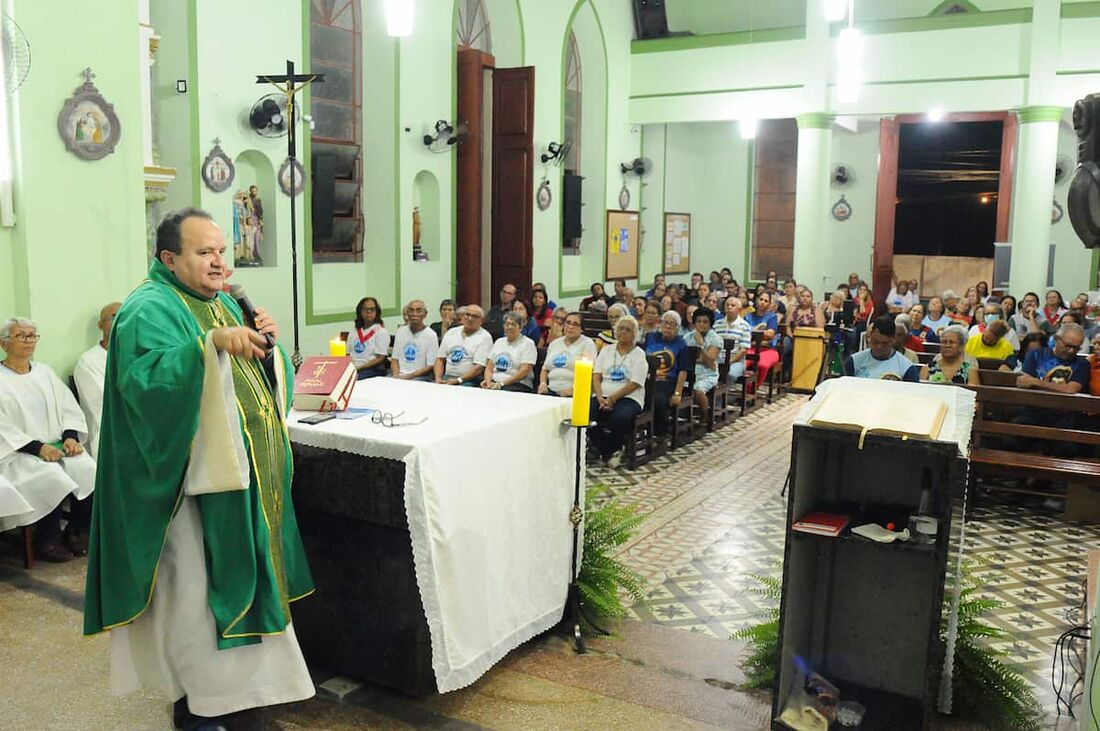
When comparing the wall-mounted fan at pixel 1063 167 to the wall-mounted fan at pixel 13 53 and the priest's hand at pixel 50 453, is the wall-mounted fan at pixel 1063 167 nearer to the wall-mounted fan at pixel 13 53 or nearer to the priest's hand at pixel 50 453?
the wall-mounted fan at pixel 13 53

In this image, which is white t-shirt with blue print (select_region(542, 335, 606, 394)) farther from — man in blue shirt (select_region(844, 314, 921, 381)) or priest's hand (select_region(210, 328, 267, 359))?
priest's hand (select_region(210, 328, 267, 359))

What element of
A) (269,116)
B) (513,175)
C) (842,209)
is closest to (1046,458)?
(269,116)

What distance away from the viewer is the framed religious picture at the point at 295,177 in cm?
952

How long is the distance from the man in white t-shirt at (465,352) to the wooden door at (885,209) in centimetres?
1168

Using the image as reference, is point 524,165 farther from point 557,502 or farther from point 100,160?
point 557,502

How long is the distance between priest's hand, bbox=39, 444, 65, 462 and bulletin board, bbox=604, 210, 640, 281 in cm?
1122

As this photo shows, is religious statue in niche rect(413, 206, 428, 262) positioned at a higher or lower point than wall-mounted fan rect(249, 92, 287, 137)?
lower

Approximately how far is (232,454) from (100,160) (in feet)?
11.8

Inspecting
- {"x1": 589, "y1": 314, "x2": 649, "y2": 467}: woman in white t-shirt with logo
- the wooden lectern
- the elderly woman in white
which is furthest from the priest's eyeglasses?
the wooden lectern

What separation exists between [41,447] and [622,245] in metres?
12.0

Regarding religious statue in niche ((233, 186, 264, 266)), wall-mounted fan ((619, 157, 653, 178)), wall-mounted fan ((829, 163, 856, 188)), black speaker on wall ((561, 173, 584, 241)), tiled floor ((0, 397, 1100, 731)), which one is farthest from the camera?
wall-mounted fan ((829, 163, 856, 188))

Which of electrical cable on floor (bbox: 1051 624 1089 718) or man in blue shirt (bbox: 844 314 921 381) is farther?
man in blue shirt (bbox: 844 314 921 381)

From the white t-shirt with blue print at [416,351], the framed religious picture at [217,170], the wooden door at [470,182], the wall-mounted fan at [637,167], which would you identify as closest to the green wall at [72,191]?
the white t-shirt with blue print at [416,351]

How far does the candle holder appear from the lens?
12.6ft
